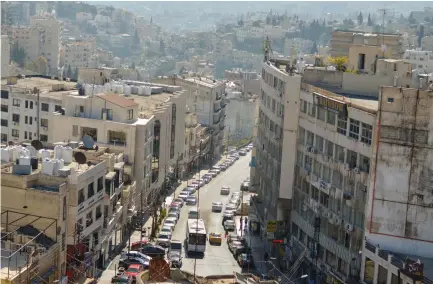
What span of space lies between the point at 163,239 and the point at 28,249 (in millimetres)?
13361

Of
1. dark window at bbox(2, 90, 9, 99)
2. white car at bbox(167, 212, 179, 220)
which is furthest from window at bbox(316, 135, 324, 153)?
dark window at bbox(2, 90, 9, 99)

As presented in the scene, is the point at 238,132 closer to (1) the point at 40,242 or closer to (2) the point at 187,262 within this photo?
(2) the point at 187,262

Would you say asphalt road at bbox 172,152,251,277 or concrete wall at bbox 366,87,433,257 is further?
asphalt road at bbox 172,152,251,277

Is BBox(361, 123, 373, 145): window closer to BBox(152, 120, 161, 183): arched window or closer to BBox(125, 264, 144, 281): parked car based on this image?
BBox(125, 264, 144, 281): parked car

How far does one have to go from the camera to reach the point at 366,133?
27922 mm

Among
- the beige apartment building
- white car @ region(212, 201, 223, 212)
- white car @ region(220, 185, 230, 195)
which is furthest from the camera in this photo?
white car @ region(220, 185, 230, 195)

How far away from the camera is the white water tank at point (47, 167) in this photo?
2717 centimetres

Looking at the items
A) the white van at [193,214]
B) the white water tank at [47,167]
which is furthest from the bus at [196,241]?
the white water tank at [47,167]

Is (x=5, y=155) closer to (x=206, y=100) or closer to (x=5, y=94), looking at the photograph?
(x=5, y=94)

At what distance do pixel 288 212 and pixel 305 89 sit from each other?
4895 millimetres

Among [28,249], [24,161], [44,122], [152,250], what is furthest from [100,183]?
[44,122]

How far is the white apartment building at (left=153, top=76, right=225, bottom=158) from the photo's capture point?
6316 cm

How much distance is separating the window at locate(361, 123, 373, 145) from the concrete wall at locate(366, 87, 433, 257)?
967mm

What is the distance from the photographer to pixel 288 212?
34750 mm
